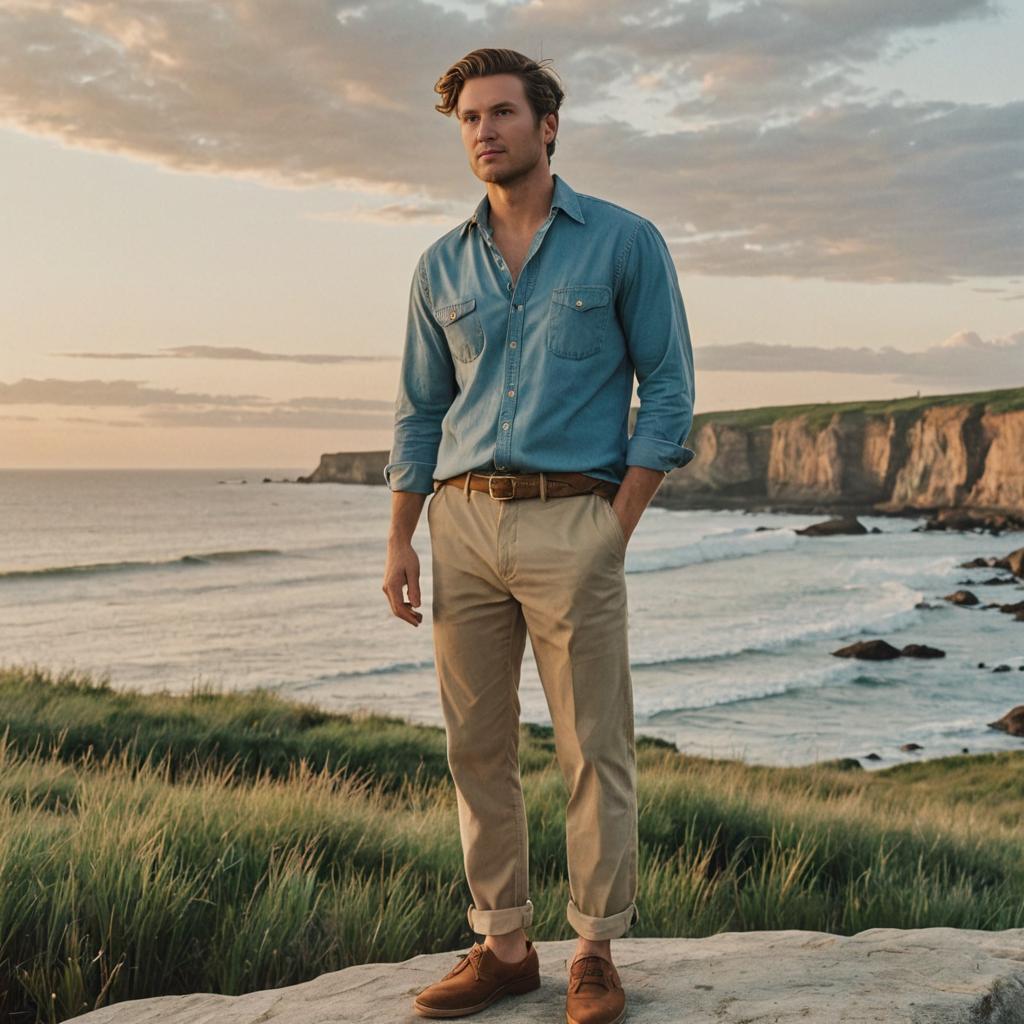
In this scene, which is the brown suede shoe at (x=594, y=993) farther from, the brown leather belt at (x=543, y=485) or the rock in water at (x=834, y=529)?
the rock in water at (x=834, y=529)

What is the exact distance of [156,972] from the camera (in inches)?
141

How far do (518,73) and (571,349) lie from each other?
731 mm

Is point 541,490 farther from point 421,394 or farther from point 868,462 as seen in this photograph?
point 868,462

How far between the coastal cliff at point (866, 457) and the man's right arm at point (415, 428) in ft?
220

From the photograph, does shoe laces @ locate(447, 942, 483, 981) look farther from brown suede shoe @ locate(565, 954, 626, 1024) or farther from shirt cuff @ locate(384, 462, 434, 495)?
shirt cuff @ locate(384, 462, 434, 495)

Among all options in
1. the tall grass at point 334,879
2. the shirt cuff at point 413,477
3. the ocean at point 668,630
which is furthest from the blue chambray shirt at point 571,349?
the ocean at point 668,630

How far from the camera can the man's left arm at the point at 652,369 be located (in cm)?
288

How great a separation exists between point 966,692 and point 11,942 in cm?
2238

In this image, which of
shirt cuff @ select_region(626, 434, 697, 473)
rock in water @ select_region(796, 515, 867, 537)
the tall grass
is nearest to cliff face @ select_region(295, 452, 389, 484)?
rock in water @ select_region(796, 515, 867, 537)

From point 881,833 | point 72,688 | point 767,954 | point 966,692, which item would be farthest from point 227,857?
point 966,692

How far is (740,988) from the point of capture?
2828 mm

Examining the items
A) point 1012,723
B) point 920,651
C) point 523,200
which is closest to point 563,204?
point 523,200

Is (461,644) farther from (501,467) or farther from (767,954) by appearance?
(767,954)

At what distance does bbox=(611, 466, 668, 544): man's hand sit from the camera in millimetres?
2871
